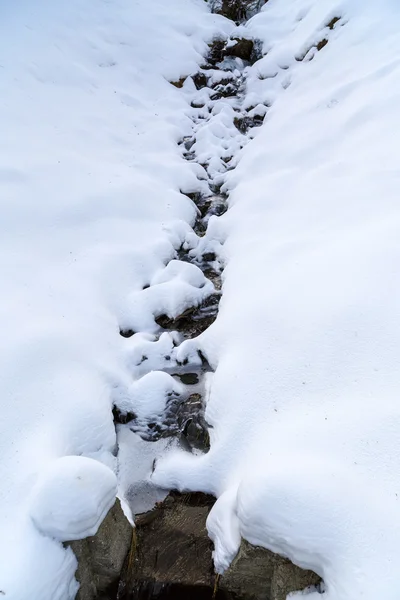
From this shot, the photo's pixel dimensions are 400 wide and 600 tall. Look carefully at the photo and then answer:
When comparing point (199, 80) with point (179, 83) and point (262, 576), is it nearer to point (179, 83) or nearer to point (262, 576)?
point (179, 83)

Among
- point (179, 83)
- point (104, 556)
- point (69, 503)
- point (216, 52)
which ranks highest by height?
point (216, 52)

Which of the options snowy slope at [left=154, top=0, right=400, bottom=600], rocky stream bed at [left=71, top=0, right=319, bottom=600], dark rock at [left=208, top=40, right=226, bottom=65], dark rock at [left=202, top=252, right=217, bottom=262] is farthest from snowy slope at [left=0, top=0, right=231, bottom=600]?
snowy slope at [left=154, top=0, right=400, bottom=600]

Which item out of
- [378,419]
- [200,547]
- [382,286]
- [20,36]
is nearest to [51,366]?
[200,547]

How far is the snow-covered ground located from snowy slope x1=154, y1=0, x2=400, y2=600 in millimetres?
16

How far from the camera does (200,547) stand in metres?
2.95

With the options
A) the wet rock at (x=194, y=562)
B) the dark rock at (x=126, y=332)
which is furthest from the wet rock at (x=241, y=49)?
the wet rock at (x=194, y=562)

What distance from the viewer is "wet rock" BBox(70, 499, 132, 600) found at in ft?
8.59

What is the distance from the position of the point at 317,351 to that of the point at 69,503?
2.20 metres

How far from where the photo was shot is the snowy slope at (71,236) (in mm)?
2490

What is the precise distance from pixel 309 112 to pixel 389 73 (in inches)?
58.2

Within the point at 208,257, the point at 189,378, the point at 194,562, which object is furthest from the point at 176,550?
the point at 208,257

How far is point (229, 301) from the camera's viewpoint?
15.4ft

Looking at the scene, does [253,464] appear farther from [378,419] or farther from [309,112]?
[309,112]

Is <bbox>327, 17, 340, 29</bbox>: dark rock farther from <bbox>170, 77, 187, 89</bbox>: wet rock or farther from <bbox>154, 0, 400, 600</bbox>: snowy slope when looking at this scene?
<bbox>170, 77, 187, 89</bbox>: wet rock
